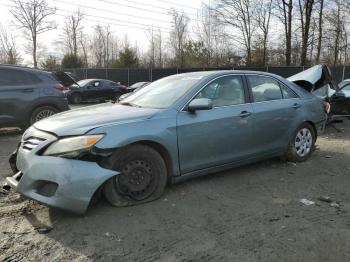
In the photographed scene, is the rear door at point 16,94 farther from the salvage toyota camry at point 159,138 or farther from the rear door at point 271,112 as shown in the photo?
the rear door at point 271,112

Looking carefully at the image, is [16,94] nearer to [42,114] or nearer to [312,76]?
[42,114]

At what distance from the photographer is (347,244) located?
3.74 m

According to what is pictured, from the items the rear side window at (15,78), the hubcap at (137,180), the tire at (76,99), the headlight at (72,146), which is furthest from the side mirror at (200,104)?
the tire at (76,99)

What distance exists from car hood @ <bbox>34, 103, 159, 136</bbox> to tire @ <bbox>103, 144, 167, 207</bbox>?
0.36m

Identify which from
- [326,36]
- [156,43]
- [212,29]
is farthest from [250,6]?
[156,43]

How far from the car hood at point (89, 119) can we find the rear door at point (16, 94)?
15.4ft

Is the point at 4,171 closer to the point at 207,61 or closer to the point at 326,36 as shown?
the point at 326,36

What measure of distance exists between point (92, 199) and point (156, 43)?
53295 millimetres

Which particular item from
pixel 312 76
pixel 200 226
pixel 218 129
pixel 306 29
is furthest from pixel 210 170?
pixel 306 29

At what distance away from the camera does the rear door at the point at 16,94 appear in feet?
30.2

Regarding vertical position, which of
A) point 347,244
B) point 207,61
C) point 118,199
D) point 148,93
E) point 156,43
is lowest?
point 347,244

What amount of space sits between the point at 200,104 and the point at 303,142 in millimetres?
2587

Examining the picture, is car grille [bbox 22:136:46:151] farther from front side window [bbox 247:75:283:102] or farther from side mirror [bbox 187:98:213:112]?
front side window [bbox 247:75:283:102]

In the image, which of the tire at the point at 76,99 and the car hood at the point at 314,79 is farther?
the tire at the point at 76,99
